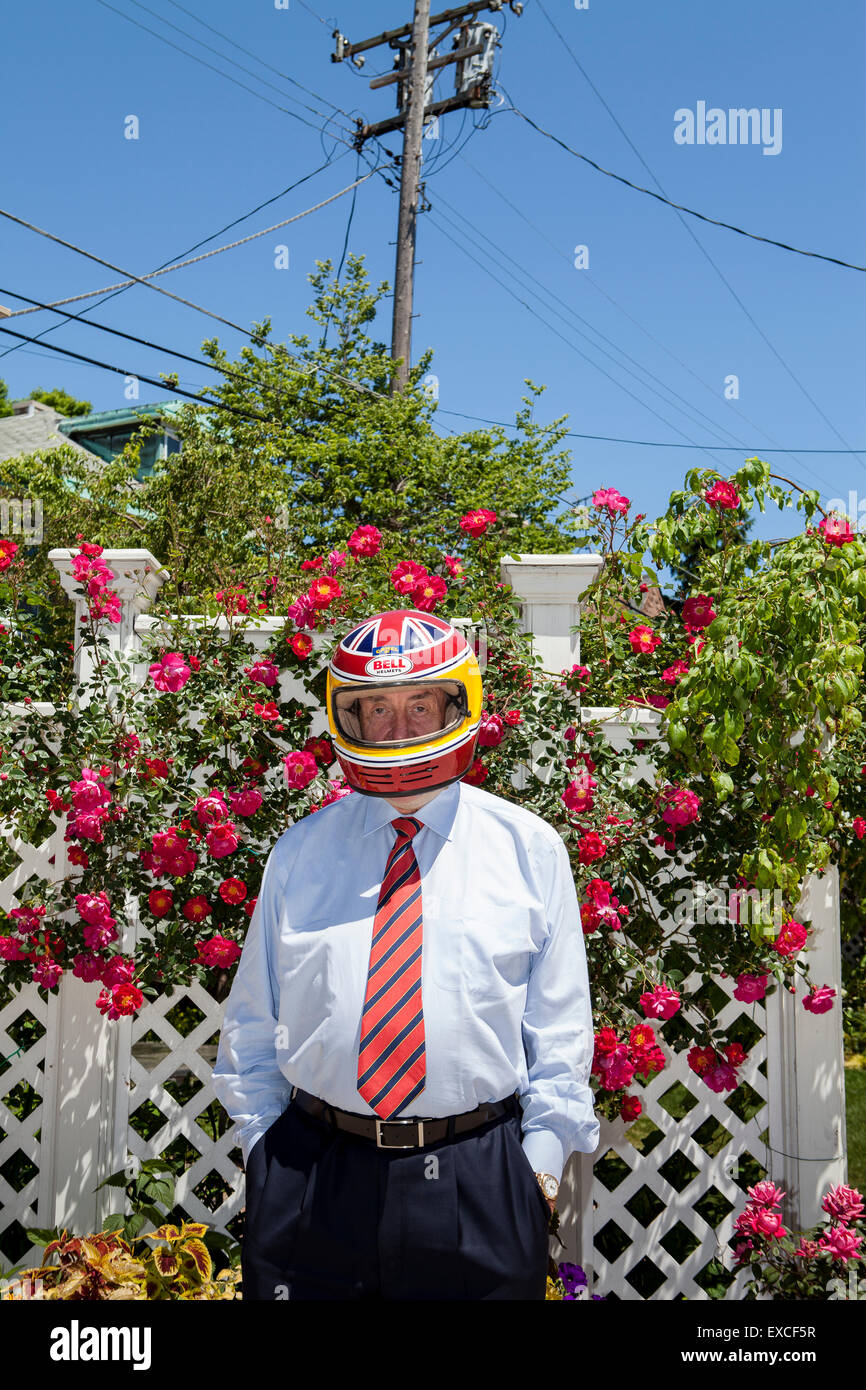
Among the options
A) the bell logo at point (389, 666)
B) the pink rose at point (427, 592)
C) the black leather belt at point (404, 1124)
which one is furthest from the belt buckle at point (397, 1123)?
the pink rose at point (427, 592)

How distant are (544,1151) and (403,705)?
0.86 metres

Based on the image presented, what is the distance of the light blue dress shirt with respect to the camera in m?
1.97

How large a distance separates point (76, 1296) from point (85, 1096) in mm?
840

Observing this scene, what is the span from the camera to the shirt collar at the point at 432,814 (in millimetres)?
2162

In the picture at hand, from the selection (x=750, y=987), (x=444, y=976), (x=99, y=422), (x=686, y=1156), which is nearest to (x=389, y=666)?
(x=444, y=976)

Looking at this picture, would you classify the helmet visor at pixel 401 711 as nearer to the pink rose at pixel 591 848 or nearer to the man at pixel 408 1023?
the man at pixel 408 1023

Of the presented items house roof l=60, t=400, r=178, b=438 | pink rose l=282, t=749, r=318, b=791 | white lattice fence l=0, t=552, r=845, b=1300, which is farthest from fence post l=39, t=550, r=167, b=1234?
house roof l=60, t=400, r=178, b=438

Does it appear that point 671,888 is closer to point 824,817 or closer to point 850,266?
point 824,817

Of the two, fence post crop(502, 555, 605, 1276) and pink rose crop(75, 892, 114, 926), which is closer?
pink rose crop(75, 892, 114, 926)

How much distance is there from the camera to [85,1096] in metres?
3.41

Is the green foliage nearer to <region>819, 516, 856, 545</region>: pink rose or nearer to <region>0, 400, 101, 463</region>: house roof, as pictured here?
<region>0, 400, 101, 463</region>: house roof

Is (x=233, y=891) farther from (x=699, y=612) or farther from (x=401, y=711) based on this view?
(x=699, y=612)

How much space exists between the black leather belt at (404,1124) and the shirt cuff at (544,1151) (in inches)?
2.8
